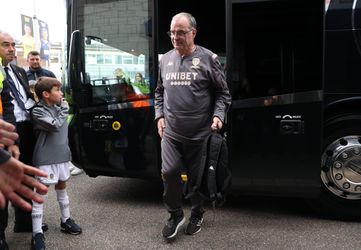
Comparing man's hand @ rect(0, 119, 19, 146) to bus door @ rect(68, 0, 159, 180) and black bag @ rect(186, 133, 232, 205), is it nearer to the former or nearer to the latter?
black bag @ rect(186, 133, 232, 205)

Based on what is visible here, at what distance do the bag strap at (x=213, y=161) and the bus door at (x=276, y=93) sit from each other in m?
0.51

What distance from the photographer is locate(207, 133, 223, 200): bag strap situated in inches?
125

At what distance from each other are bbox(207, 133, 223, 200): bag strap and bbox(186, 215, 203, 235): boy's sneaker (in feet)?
1.40

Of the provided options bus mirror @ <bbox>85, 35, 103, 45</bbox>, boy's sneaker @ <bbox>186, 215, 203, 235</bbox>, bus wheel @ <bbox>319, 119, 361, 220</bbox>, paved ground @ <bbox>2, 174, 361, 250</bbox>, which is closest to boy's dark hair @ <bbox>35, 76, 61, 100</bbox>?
bus mirror @ <bbox>85, 35, 103, 45</bbox>

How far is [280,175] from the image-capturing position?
3.62 metres

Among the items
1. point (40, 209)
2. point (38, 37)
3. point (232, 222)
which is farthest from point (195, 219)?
point (38, 37)

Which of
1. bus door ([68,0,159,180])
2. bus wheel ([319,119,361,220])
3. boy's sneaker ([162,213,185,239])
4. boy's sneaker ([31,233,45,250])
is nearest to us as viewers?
boy's sneaker ([31,233,45,250])

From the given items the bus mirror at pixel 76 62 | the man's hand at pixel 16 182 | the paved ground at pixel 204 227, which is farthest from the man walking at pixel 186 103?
the man's hand at pixel 16 182

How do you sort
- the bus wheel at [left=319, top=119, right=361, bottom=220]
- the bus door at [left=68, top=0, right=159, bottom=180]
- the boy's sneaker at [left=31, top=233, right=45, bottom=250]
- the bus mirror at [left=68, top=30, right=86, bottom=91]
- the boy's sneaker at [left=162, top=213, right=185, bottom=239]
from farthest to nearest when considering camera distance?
1. the bus mirror at [left=68, top=30, right=86, bottom=91]
2. the bus door at [left=68, top=0, right=159, bottom=180]
3. the bus wheel at [left=319, top=119, right=361, bottom=220]
4. the boy's sneaker at [left=162, top=213, right=185, bottom=239]
5. the boy's sneaker at [left=31, top=233, right=45, bottom=250]

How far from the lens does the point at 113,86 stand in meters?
4.03

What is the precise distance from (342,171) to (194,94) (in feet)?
4.82

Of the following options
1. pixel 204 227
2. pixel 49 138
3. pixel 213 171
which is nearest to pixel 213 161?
pixel 213 171

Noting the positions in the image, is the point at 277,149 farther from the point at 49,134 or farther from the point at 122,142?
the point at 49,134

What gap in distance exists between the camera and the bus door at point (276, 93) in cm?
347
